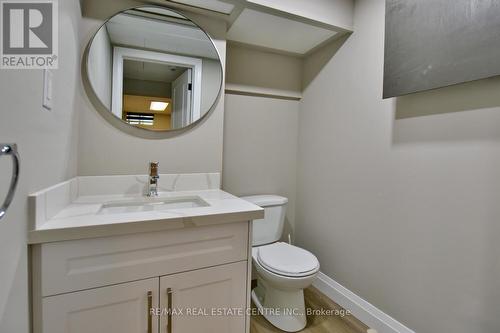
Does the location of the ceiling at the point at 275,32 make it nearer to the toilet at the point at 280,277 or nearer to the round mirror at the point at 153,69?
the round mirror at the point at 153,69

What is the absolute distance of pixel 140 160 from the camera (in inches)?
60.2

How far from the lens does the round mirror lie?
143 cm

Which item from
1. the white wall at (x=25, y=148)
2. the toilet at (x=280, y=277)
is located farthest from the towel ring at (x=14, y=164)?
the toilet at (x=280, y=277)

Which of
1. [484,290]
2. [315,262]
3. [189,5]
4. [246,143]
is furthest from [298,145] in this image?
[484,290]

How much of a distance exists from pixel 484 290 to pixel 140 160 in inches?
72.0

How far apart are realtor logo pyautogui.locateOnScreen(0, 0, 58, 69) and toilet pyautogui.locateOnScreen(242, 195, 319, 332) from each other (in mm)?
1413

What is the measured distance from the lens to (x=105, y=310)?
3.17 feet

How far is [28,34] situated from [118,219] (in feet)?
2.29

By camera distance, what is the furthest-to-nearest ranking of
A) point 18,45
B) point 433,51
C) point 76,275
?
point 433,51 → point 76,275 → point 18,45

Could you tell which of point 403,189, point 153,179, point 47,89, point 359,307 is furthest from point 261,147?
point 47,89

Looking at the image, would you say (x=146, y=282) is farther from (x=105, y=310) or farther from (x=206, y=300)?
(x=206, y=300)

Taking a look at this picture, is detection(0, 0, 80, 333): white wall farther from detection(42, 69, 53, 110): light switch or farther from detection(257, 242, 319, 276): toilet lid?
detection(257, 242, 319, 276): toilet lid

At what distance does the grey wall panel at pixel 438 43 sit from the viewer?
104 centimetres

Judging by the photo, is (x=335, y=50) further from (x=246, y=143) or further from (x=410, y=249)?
(x=410, y=249)
